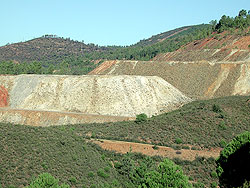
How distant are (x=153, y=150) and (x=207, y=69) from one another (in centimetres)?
3913

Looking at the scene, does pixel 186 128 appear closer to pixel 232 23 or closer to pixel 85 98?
pixel 85 98

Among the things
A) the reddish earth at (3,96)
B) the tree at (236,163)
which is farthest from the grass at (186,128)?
the reddish earth at (3,96)

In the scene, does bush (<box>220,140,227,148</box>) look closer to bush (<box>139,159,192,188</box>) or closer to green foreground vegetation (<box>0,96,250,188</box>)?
green foreground vegetation (<box>0,96,250,188</box>)

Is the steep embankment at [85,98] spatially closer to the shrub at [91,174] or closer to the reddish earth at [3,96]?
the reddish earth at [3,96]

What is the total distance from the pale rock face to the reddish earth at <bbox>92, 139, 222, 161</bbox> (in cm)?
1791

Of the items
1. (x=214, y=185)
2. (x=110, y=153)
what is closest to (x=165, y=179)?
(x=214, y=185)

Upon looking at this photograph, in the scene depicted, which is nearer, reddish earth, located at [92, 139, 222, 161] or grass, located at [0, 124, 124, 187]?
grass, located at [0, 124, 124, 187]

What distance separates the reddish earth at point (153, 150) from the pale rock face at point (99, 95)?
1791 centimetres

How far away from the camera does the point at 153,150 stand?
117ft

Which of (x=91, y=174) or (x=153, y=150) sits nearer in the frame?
(x=91, y=174)

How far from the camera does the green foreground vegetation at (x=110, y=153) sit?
81.6ft

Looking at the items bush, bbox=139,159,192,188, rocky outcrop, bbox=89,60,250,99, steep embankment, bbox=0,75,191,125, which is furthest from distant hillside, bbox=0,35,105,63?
bush, bbox=139,159,192,188

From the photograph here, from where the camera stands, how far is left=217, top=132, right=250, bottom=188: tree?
24452 mm

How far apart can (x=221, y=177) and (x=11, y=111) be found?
119 feet
